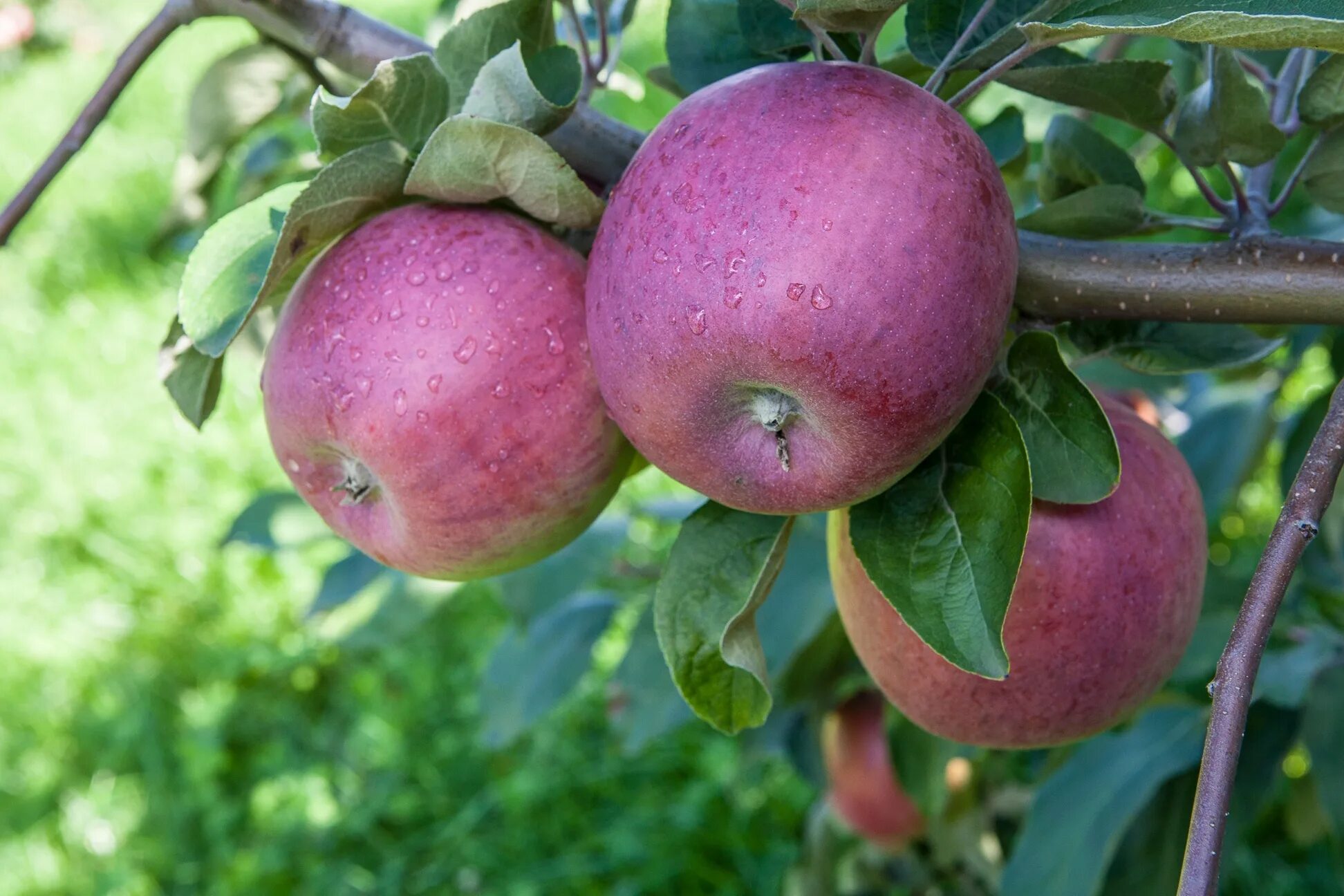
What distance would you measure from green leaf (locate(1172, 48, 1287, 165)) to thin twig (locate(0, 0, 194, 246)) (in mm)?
675

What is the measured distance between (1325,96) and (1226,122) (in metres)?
0.06

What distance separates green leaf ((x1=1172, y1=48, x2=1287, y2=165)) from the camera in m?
0.77

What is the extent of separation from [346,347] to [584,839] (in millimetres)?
1830

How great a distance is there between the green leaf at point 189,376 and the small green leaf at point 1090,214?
54 centimetres

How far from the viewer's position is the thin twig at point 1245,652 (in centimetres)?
50

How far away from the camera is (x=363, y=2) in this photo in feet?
19.1

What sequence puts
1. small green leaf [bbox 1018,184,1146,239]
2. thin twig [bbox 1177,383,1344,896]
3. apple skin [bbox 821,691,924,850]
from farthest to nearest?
1. apple skin [bbox 821,691,924,850]
2. small green leaf [bbox 1018,184,1146,239]
3. thin twig [bbox 1177,383,1344,896]

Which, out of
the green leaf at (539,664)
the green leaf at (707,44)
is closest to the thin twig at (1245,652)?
the green leaf at (707,44)

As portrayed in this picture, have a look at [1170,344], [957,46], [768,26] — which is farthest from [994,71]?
[1170,344]

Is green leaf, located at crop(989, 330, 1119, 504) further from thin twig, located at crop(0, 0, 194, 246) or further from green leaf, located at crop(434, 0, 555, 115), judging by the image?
thin twig, located at crop(0, 0, 194, 246)

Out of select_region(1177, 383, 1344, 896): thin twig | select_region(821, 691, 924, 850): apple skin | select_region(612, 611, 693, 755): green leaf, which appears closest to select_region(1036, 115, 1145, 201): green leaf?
select_region(1177, 383, 1344, 896): thin twig

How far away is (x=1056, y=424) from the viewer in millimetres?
745

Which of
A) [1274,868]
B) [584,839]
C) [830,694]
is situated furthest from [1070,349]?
[584,839]

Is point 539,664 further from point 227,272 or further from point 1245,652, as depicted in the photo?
point 1245,652
